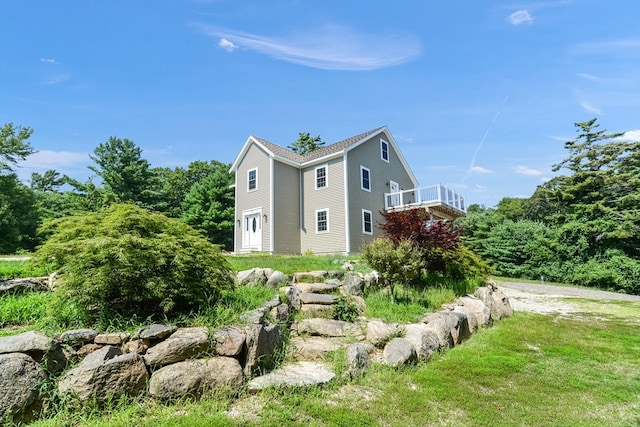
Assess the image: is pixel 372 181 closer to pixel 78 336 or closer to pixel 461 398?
pixel 461 398

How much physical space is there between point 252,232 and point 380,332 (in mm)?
12578

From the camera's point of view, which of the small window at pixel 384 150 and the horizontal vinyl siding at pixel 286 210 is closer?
the horizontal vinyl siding at pixel 286 210

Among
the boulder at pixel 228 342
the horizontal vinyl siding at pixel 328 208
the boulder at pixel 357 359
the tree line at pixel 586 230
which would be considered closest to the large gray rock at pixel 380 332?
the boulder at pixel 357 359

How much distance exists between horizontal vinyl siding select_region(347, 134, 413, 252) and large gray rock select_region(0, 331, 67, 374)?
12146 millimetres

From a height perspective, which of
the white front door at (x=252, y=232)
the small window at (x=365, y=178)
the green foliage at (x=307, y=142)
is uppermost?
the green foliage at (x=307, y=142)

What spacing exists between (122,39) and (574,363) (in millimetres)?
11663

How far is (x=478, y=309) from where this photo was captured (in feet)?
22.5

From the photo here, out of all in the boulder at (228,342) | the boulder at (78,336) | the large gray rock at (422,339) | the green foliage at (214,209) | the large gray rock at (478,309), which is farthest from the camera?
the green foliage at (214,209)

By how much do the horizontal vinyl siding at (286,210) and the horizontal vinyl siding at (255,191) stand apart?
1.42 feet

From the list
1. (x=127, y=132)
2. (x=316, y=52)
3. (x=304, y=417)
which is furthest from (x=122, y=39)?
(x=127, y=132)

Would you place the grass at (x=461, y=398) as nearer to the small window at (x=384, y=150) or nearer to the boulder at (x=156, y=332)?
the boulder at (x=156, y=332)

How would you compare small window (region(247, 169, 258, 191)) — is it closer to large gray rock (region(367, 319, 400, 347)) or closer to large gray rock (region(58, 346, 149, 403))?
large gray rock (region(367, 319, 400, 347))

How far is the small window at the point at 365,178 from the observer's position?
16.6 metres

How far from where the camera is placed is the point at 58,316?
12.3 ft
